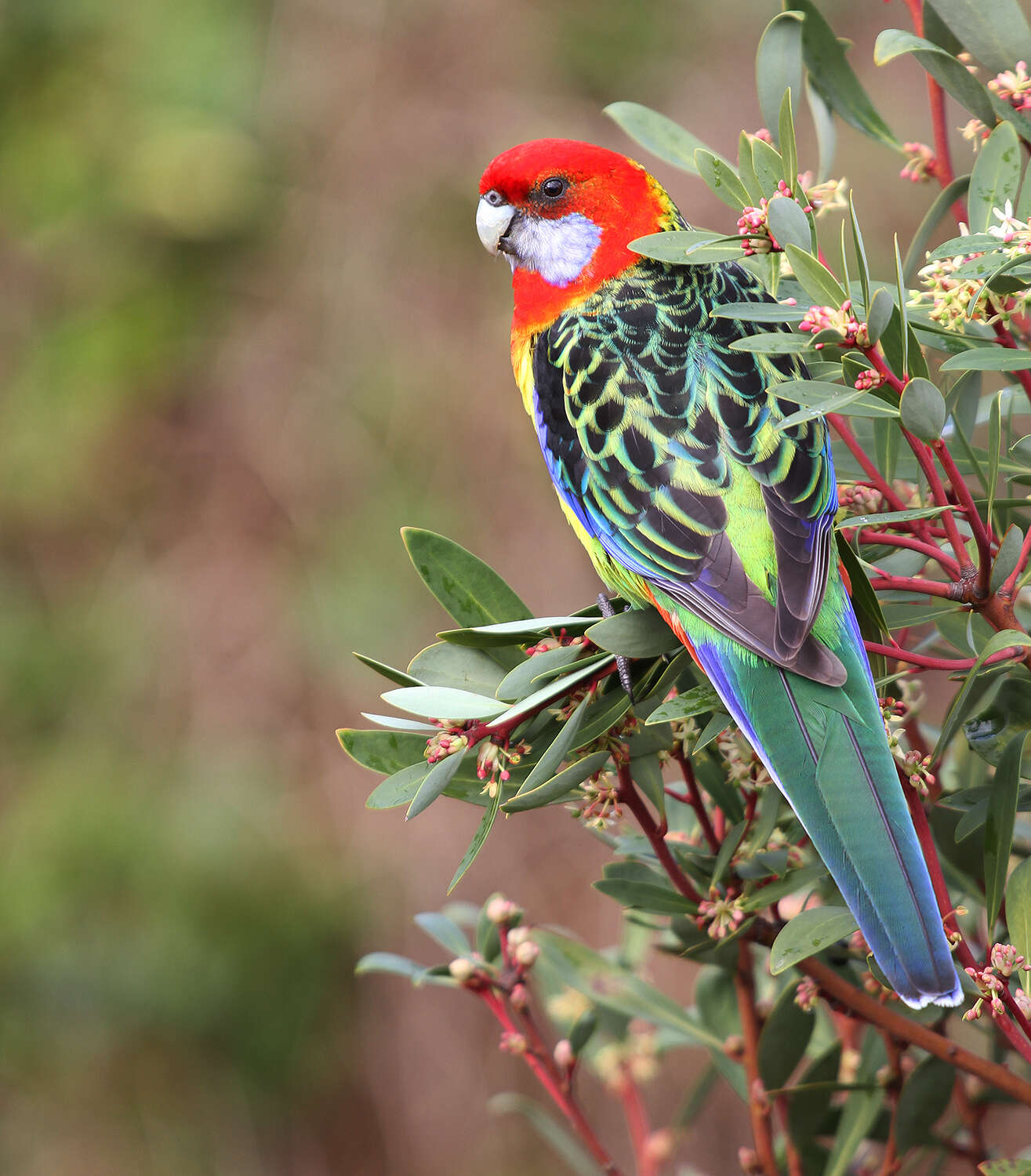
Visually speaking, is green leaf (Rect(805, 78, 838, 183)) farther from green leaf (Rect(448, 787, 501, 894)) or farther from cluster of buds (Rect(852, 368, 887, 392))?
green leaf (Rect(448, 787, 501, 894))

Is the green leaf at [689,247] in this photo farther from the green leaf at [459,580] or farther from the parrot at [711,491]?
the green leaf at [459,580]

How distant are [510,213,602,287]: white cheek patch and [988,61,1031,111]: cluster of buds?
568mm

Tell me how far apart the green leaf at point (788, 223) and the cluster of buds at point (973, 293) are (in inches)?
3.4

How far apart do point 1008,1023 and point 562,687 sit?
34 cm

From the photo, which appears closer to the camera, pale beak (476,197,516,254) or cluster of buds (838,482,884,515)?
cluster of buds (838,482,884,515)

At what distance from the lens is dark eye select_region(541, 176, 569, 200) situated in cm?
136

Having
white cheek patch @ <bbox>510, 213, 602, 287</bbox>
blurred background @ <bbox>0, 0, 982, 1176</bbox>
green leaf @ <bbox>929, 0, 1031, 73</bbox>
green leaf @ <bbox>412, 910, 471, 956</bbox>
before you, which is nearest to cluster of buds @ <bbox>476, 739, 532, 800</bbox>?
Answer: green leaf @ <bbox>412, 910, 471, 956</bbox>

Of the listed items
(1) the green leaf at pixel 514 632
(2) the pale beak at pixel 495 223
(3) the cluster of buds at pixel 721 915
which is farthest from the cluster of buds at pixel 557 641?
(2) the pale beak at pixel 495 223

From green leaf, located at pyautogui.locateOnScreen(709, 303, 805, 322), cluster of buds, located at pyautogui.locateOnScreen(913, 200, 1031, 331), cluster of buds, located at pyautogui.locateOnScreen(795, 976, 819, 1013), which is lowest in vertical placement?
cluster of buds, located at pyautogui.locateOnScreen(795, 976, 819, 1013)

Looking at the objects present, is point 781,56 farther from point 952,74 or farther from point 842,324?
point 842,324

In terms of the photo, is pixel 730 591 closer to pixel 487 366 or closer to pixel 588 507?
pixel 588 507

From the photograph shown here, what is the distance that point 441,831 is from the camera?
2.63 meters

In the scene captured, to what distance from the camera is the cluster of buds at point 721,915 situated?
80cm

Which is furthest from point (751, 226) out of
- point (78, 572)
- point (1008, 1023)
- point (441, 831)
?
point (78, 572)
